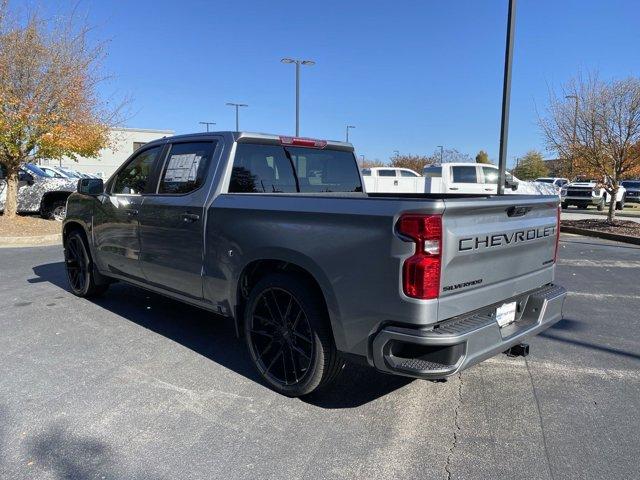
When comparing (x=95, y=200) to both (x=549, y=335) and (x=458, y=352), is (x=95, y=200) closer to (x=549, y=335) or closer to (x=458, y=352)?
(x=458, y=352)

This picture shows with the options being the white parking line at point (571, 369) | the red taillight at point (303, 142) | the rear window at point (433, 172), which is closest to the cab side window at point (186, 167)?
the red taillight at point (303, 142)

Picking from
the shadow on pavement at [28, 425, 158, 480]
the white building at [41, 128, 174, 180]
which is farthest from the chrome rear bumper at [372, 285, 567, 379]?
the white building at [41, 128, 174, 180]

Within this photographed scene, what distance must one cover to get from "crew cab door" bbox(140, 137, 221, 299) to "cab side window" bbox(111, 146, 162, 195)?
237 mm

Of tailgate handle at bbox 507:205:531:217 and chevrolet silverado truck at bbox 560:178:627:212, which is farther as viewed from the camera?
chevrolet silverado truck at bbox 560:178:627:212

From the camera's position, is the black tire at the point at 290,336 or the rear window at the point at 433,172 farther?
the rear window at the point at 433,172

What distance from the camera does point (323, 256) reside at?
10.3 feet

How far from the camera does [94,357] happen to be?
4.31 metres

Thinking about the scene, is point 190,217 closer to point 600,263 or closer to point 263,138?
point 263,138

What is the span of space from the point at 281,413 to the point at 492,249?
67.5 inches

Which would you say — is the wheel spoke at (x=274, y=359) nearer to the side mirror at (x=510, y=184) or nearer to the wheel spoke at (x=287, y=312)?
the wheel spoke at (x=287, y=312)

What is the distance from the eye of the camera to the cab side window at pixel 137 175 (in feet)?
16.1

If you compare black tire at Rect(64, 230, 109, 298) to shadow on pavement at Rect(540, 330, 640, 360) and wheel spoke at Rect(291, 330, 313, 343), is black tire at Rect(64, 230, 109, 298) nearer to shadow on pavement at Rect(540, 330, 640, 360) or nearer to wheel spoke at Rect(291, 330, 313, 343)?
wheel spoke at Rect(291, 330, 313, 343)

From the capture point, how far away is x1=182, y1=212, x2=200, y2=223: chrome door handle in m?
4.12

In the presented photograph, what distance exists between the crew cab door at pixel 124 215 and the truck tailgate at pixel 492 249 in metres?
3.07
